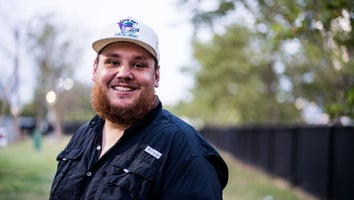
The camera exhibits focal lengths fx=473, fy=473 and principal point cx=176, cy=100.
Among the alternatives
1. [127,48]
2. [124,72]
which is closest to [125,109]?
[124,72]

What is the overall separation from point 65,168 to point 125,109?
20.2 inches

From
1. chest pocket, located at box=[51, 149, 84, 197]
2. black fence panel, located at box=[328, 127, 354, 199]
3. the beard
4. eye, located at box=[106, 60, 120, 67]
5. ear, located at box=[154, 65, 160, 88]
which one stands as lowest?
black fence panel, located at box=[328, 127, 354, 199]

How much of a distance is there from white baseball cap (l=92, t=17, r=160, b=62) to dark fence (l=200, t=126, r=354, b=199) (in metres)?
8.02

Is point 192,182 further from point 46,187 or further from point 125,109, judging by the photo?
point 46,187

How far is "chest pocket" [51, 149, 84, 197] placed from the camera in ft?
8.61

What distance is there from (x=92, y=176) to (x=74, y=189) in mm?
134

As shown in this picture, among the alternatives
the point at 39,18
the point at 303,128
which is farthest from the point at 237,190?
the point at 39,18

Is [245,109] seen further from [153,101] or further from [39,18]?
[153,101]

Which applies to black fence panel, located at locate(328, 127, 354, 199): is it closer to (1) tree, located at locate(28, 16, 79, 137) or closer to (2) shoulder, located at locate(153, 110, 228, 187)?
(2) shoulder, located at locate(153, 110, 228, 187)

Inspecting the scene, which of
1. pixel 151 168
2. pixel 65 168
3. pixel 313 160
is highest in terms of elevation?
pixel 151 168

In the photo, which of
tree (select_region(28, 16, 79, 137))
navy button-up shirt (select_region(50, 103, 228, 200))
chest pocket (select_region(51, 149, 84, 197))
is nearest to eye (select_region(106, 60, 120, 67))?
navy button-up shirt (select_region(50, 103, 228, 200))

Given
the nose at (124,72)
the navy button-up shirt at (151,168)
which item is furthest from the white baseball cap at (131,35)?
the navy button-up shirt at (151,168)

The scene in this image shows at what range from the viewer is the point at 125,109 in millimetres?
2551

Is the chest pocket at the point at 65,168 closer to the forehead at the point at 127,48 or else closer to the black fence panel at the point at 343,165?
the forehead at the point at 127,48
